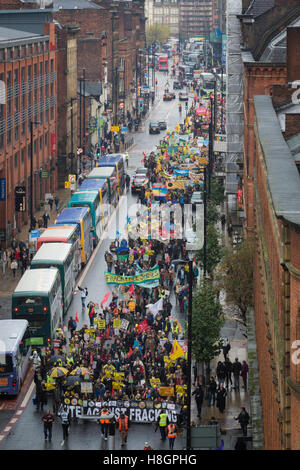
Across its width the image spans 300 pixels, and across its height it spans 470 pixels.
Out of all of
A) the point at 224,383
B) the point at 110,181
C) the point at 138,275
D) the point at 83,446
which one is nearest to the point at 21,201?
the point at 110,181

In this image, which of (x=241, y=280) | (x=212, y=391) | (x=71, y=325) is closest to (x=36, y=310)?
(x=71, y=325)

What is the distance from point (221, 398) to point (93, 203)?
3047cm

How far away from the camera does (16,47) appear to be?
258 feet

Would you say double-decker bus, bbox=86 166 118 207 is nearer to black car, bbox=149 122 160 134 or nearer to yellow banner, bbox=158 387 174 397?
yellow banner, bbox=158 387 174 397

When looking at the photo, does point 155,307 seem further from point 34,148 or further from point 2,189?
point 34,148

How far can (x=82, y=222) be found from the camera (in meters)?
64.5

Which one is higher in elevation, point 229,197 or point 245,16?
point 245,16

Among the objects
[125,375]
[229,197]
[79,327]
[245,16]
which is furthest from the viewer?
[229,197]

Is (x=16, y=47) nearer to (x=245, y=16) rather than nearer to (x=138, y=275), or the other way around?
(x=245, y=16)

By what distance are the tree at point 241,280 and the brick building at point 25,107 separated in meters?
26.4

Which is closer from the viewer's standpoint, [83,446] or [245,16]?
[83,446]

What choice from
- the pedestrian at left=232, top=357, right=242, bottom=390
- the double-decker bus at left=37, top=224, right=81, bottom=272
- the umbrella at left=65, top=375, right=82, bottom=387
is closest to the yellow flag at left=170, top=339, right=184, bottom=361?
the pedestrian at left=232, top=357, right=242, bottom=390

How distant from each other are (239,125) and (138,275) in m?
29.4

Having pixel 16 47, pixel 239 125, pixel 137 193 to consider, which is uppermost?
pixel 16 47
